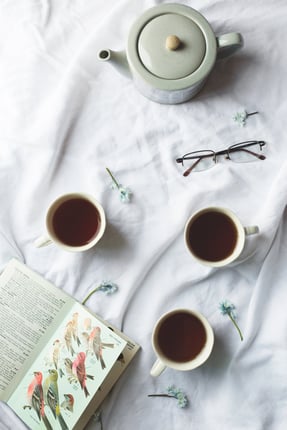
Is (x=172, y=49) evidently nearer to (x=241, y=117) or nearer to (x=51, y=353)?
(x=241, y=117)

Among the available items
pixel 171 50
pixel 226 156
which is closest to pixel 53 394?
pixel 226 156

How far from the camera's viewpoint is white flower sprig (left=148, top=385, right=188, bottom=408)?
3.03 feet

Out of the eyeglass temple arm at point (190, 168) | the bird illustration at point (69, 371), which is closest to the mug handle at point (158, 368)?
the bird illustration at point (69, 371)

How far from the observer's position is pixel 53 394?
92 cm

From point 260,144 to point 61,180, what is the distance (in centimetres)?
38

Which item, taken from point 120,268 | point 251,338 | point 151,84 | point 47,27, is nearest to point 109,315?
point 120,268

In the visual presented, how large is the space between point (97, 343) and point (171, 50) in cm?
53

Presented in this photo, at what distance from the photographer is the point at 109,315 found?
945 millimetres

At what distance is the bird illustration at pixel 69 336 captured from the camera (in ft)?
3.05

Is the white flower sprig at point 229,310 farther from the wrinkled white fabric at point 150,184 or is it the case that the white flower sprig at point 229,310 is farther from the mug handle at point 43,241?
the mug handle at point 43,241

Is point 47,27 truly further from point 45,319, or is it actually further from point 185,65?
point 45,319

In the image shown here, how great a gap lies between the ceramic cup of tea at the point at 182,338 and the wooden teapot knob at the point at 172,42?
0.46 m

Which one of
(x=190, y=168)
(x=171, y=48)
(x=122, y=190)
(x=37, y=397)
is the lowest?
(x=37, y=397)

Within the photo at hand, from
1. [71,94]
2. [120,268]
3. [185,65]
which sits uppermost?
[185,65]
